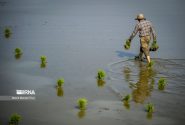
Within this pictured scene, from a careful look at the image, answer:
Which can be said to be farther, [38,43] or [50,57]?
[38,43]

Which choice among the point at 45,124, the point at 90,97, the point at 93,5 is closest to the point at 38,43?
the point at 90,97

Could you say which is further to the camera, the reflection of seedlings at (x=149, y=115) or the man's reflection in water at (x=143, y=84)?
the man's reflection in water at (x=143, y=84)

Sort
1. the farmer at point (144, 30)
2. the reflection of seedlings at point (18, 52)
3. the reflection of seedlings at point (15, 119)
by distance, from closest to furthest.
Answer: the reflection of seedlings at point (15, 119) → the farmer at point (144, 30) → the reflection of seedlings at point (18, 52)

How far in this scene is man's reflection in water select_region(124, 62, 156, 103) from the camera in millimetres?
11211

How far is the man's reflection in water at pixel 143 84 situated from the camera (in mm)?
11211

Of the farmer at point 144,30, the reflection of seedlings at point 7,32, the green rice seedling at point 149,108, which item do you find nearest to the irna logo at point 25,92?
the green rice seedling at point 149,108

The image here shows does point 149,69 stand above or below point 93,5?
below

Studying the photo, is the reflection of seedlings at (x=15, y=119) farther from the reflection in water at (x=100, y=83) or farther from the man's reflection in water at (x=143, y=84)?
the reflection in water at (x=100, y=83)

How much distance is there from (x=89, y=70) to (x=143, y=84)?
9.10 ft

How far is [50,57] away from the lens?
16.7 m

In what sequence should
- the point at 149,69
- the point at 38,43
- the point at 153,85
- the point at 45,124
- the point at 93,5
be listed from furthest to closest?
the point at 93,5
the point at 38,43
the point at 149,69
the point at 153,85
the point at 45,124

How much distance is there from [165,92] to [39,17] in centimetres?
1929

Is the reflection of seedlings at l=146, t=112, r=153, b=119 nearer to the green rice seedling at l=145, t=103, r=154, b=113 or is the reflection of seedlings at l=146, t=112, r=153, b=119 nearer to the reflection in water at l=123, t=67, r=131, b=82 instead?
the green rice seedling at l=145, t=103, r=154, b=113

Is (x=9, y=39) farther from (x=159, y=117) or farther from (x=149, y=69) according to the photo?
(x=159, y=117)
